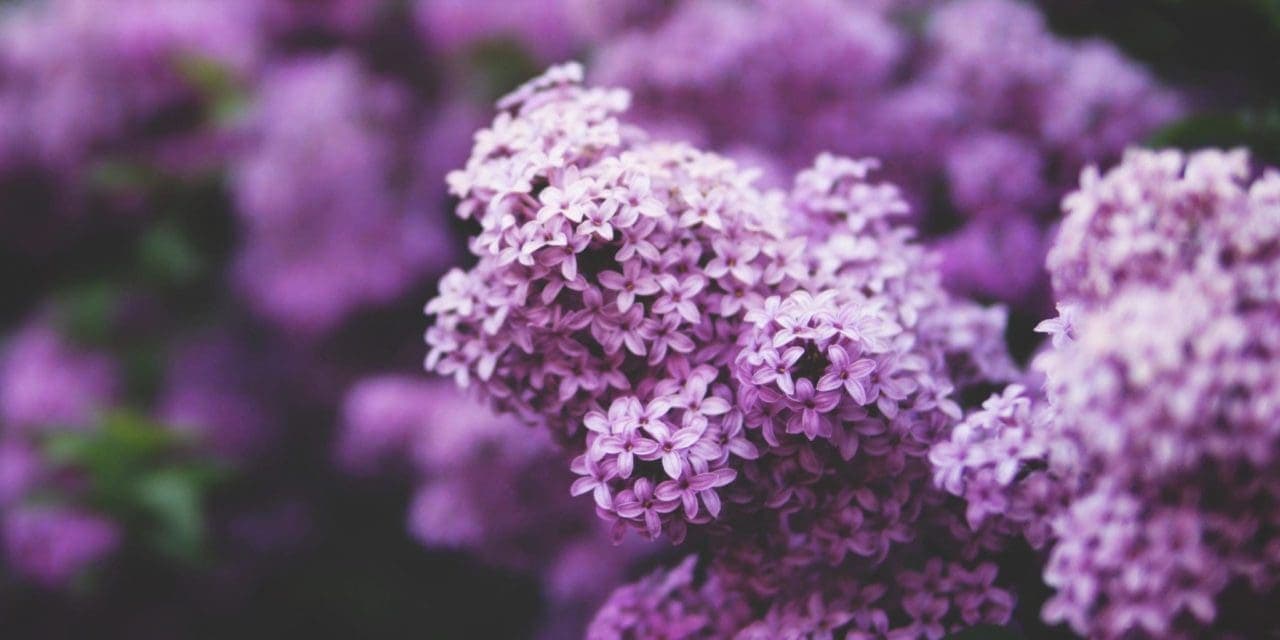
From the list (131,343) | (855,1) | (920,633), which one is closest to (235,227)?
(131,343)

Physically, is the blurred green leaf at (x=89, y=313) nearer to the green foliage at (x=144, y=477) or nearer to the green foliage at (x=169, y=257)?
the green foliage at (x=169, y=257)

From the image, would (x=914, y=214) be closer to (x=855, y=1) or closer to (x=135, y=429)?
(x=855, y=1)

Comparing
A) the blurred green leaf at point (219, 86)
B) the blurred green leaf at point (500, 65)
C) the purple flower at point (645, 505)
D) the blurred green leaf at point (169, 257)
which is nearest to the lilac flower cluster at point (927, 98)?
the blurred green leaf at point (500, 65)

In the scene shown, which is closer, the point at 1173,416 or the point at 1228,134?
the point at 1173,416

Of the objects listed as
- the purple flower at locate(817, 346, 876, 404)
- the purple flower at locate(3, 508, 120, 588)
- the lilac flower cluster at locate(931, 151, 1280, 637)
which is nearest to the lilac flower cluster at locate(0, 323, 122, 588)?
the purple flower at locate(3, 508, 120, 588)

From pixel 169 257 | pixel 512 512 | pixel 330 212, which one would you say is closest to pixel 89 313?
pixel 169 257

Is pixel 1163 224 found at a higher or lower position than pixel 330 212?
lower

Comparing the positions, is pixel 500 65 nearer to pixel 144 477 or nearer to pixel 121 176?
pixel 121 176
